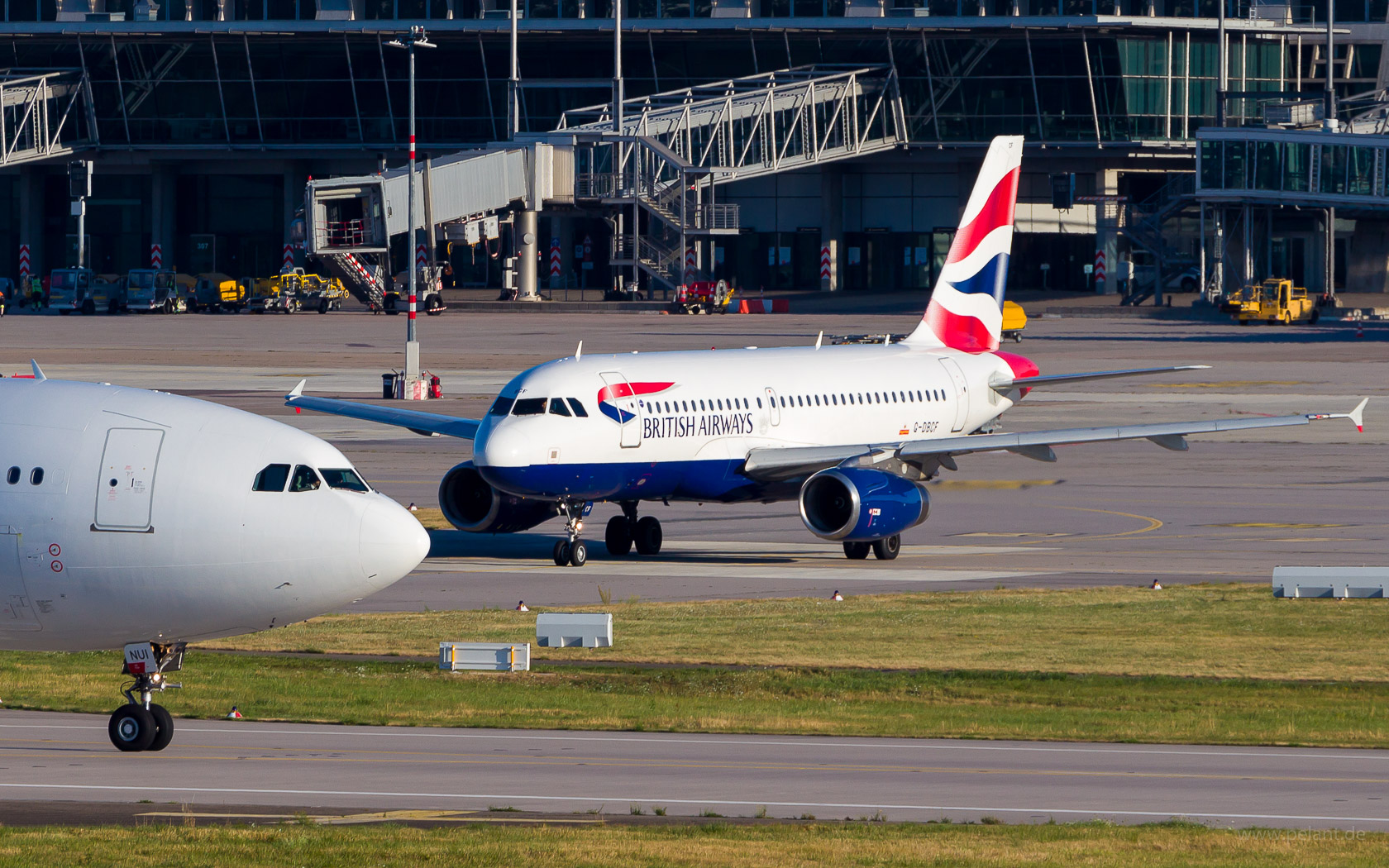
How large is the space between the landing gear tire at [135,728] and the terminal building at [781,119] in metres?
113

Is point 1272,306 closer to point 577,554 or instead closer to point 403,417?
point 403,417

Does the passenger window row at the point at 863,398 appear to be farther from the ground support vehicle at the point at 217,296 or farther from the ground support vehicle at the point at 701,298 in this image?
the ground support vehicle at the point at 217,296

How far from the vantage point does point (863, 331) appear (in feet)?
369

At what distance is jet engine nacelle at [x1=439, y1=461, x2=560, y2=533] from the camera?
140 feet

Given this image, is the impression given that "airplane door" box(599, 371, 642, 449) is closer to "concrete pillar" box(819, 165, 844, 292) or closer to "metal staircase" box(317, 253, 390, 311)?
"metal staircase" box(317, 253, 390, 311)

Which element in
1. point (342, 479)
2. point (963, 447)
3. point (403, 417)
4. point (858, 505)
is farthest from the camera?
point (403, 417)

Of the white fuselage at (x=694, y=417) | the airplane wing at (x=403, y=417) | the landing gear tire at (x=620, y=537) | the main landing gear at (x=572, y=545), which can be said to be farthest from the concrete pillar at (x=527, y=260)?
the main landing gear at (x=572, y=545)

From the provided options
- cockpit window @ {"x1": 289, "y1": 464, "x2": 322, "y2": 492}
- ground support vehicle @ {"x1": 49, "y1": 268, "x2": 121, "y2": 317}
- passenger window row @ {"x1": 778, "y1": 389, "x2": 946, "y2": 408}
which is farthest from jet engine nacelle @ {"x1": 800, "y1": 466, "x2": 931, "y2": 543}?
ground support vehicle @ {"x1": 49, "y1": 268, "x2": 121, "y2": 317}

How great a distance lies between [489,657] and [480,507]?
13.3 metres

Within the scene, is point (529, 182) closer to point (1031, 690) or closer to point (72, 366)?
point (72, 366)

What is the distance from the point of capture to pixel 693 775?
23.0m

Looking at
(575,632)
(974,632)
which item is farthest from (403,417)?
(974,632)

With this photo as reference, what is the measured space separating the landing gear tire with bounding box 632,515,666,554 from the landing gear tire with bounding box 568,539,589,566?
7.33 feet

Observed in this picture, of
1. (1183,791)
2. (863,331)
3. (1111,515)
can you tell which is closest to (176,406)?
(1183,791)
